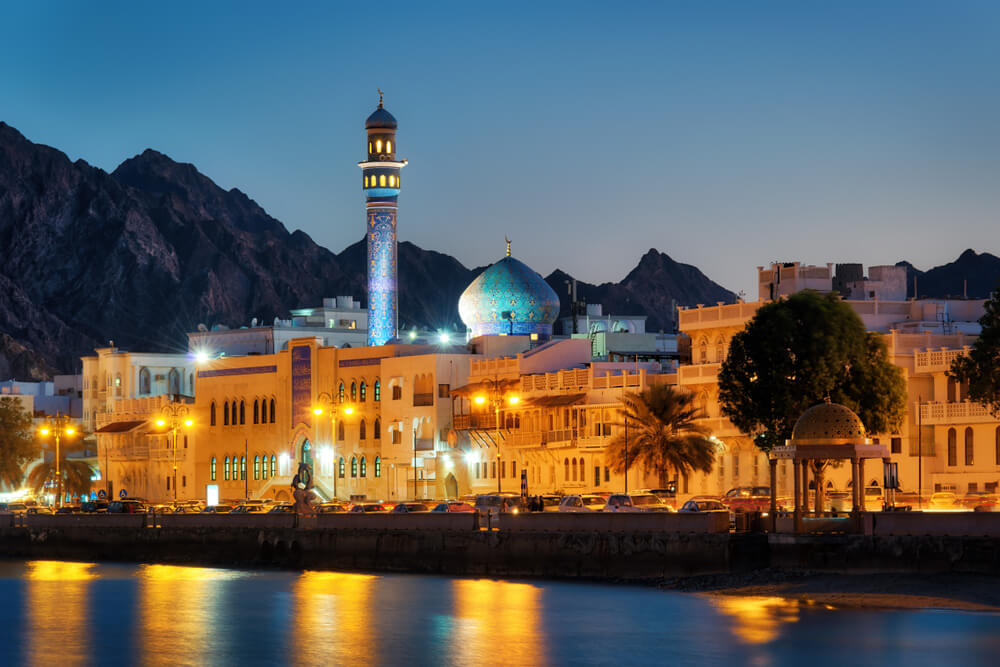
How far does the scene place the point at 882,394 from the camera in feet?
234

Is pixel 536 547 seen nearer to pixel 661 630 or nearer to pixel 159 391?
pixel 661 630

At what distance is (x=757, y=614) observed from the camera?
174ft

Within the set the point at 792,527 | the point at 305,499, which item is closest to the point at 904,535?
the point at 792,527

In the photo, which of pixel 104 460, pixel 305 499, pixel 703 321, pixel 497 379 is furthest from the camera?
pixel 104 460

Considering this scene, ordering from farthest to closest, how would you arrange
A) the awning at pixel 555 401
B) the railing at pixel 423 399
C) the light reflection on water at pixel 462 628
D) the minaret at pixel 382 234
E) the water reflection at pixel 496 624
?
the minaret at pixel 382 234 → the railing at pixel 423 399 → the awning at pixel 555 401 → the water reflection at pixel 496 624 → the light reflection on water at pixel 462 628

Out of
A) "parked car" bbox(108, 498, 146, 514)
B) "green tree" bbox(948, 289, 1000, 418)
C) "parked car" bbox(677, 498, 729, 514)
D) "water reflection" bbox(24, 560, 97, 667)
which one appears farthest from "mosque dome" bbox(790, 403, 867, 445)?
"parked car" bbox(108, 498, 146, 514)

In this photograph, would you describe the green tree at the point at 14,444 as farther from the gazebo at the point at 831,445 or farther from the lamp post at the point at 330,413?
the gazebo at the point at 831,445

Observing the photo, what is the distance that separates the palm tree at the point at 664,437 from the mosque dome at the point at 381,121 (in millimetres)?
41782

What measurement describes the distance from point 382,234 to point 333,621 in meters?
60.9

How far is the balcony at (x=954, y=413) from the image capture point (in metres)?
73.2

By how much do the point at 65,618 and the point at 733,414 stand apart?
26596mm

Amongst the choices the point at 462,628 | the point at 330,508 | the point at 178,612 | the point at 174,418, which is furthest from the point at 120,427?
the point at 462,628

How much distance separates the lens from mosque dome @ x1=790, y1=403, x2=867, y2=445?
56219 mm

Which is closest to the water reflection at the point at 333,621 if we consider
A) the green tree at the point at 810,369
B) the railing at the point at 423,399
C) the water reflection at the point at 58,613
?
the water reflection at the point at 58,613
